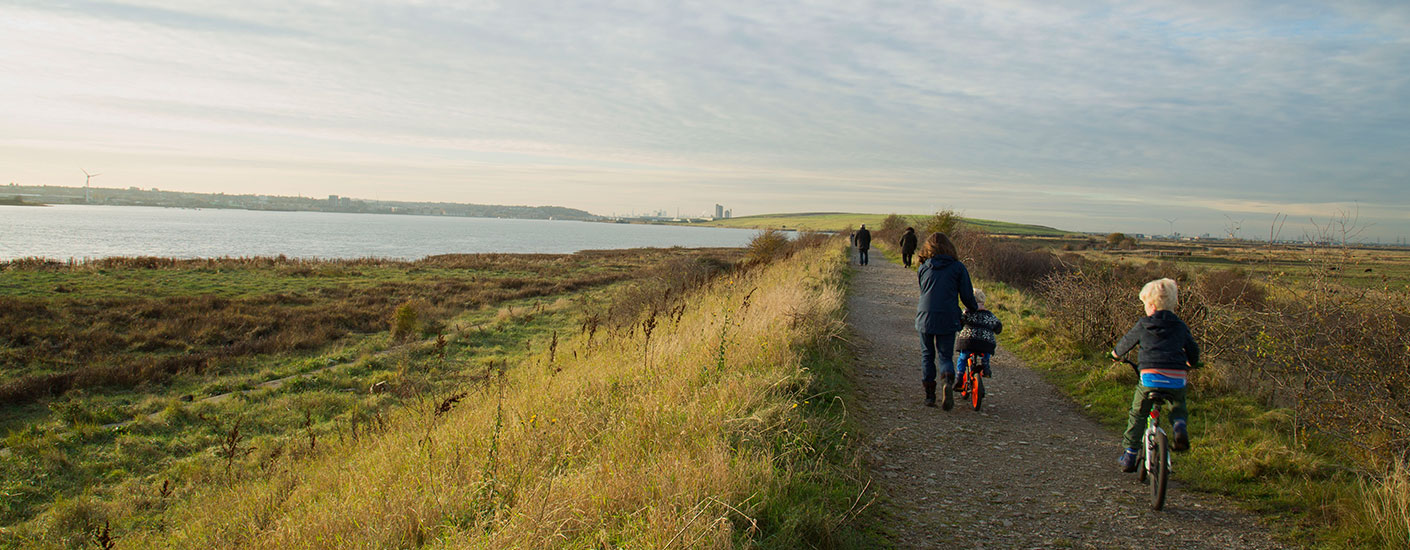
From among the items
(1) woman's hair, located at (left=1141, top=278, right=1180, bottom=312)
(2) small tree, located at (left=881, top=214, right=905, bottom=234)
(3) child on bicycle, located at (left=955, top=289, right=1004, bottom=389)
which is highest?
(2) small tree, located at (left=881, top=214, right=905, bottom=234)

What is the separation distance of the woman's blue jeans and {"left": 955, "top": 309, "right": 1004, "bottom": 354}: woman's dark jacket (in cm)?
14

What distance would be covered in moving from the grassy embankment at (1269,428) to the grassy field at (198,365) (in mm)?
6120

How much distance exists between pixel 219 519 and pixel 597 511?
14.5ft

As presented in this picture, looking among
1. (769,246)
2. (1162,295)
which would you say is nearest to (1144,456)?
(1162,295)

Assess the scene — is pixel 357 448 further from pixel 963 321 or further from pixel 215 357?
pixel 215 357

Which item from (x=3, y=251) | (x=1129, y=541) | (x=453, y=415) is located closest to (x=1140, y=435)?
(x=1129, y=541)

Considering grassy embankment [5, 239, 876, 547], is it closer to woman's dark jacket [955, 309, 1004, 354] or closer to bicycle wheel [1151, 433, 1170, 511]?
woman's dark jacket [955, 309, 1004, 354]

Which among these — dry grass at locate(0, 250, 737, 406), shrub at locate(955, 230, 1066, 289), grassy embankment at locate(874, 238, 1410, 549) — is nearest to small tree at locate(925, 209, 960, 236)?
shrub at locate(955, 230, 1066, 289)

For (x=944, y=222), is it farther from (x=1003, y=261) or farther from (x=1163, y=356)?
(x=1163, y=356)

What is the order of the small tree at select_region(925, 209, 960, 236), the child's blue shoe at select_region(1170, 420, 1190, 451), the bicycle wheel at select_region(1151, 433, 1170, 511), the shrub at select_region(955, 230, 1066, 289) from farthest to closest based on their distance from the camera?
the small tree at select_region(925, 209, 960, 236) < the shrub at select_region(955, 230, 1066, 289) < the child's blue shoe at select_region(1170, 420, 1190, 451) < the bicycle wheel at select_region(1151, 433, 1170, 511)

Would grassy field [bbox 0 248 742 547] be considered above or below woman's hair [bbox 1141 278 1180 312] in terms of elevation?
below

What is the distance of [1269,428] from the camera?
5.63 m

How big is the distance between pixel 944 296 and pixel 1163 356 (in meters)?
2.07

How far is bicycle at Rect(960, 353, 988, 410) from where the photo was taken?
21.1ft
